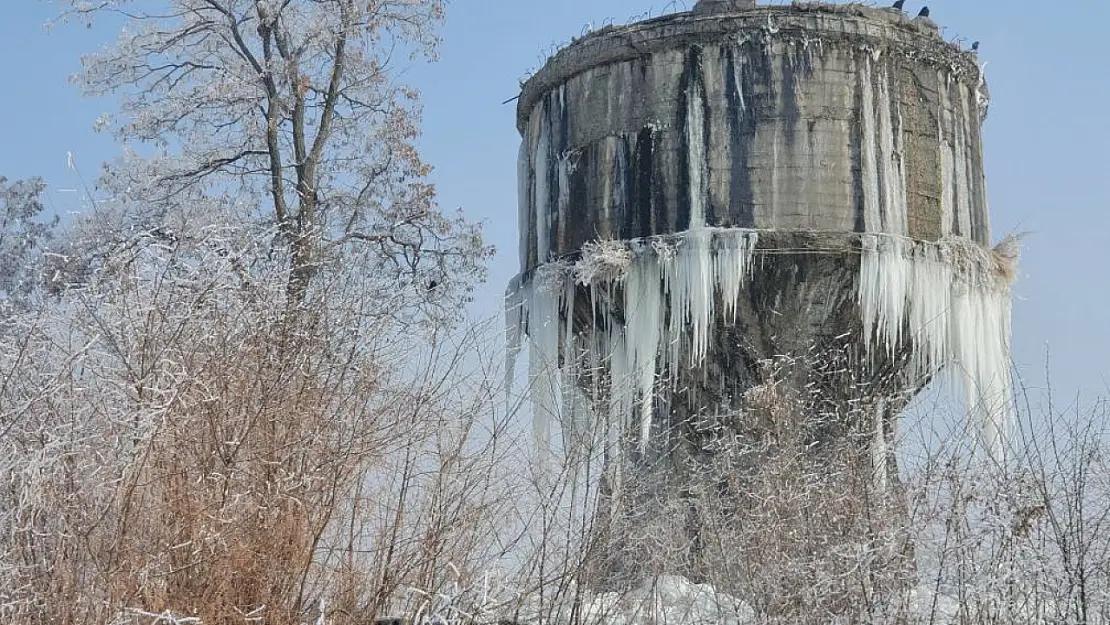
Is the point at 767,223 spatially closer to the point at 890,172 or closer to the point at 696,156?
the point at 696,156

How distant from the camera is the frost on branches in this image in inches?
499

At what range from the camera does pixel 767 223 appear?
12727mm

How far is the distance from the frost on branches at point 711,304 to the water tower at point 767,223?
0.02 meters

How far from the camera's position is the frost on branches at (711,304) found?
12664 mm

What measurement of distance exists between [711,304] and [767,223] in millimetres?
897

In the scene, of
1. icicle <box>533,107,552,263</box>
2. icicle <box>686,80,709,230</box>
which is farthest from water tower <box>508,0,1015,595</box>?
icicle <box>533,107,552,263</box>

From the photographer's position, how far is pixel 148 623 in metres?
7.34

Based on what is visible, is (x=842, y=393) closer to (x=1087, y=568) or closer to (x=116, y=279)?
(x=1087, y=568)

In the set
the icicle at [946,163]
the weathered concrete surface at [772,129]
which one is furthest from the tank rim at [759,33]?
the icicle at [946,163]

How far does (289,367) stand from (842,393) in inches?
260

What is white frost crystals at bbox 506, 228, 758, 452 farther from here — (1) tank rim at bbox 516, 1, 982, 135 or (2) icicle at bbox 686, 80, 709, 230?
(1) tank rim at bbox 516, 1, 982, 135

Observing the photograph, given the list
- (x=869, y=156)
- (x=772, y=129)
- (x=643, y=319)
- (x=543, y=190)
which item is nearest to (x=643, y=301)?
(x=643, y=319)

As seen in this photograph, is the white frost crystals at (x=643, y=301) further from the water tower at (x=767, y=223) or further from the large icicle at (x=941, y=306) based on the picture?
the large icicle at (x=941, y=306)

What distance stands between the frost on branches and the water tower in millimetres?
20
